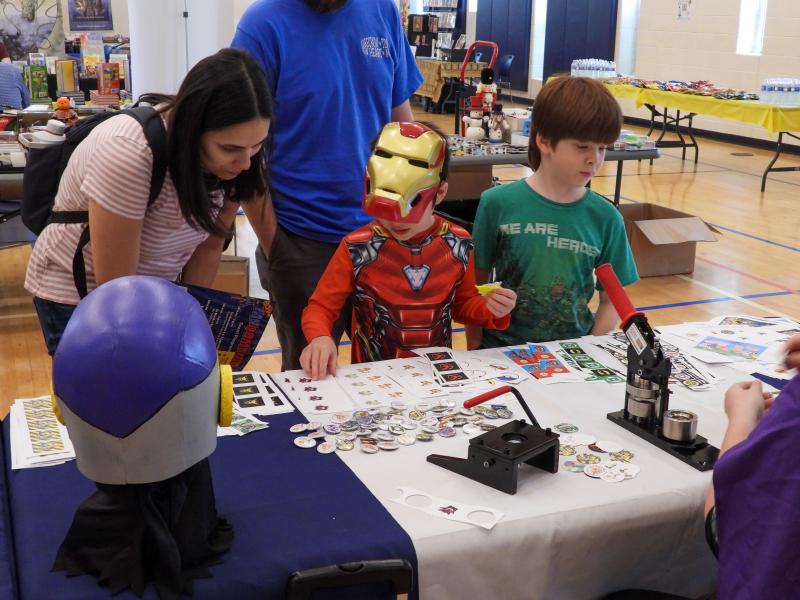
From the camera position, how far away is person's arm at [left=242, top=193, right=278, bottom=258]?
2096 millimetres

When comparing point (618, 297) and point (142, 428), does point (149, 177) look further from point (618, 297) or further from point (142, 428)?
point (618, 297)

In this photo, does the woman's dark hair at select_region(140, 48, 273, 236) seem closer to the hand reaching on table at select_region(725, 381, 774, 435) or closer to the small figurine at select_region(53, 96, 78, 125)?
the hand reaching on table at select_region(725, 381, 774, 435)

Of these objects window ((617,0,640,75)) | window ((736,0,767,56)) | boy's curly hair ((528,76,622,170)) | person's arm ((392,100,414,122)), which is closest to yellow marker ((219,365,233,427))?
boy's curly hair ((528,76,622,170))

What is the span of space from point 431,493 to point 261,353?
2492 millimetres

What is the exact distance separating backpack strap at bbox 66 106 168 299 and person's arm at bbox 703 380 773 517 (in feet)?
3.41

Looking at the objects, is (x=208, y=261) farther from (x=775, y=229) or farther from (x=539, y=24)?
(x=539, y=24)

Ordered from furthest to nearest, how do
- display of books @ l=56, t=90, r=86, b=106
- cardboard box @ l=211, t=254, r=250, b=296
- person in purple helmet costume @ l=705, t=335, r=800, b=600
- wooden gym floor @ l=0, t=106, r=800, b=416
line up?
display of books @ l=56, t=90, r=86, b=106, cardboard box @ l=211, t=254, r=250, b=296, wooden gym floor @ l=0, t=106, r=800, b=416, person in purple helmet costume @ l=705, t=335, r=800, b=600

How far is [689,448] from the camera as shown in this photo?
1540 mm

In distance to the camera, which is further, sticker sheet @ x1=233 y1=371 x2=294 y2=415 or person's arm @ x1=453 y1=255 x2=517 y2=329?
person's arm @ x1=453 y1=255 x2=517 y2=329

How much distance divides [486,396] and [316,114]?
90cm

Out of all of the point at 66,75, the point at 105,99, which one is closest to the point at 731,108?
the point at 105,99

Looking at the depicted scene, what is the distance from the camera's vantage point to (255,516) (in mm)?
1304

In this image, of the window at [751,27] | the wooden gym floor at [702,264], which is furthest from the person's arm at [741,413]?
the window at [751,27]

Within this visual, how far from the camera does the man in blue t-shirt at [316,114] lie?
6.89ft
